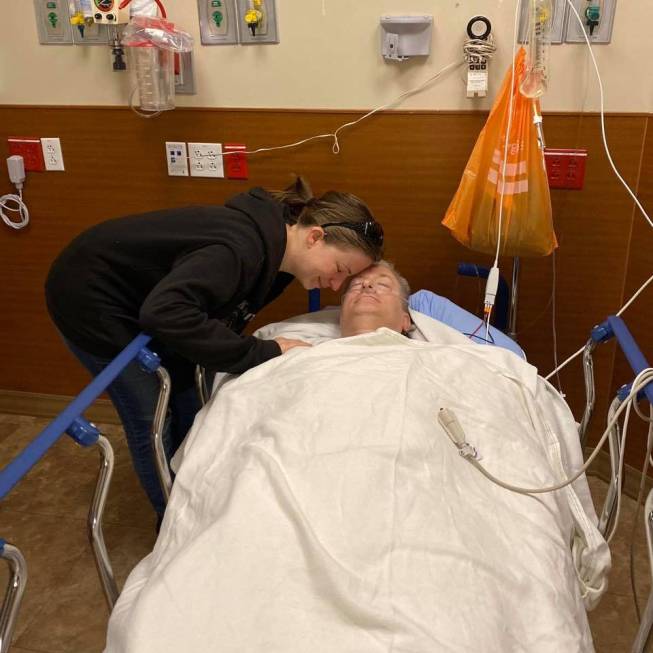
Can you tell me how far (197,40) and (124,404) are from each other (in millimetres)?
1170

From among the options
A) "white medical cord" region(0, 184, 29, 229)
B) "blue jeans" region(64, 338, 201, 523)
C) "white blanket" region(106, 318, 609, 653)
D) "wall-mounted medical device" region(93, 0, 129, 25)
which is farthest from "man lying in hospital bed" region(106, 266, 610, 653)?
"white medical cord" region(0, 184, 29, 229)

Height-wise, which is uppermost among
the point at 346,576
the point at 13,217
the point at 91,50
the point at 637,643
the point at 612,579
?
the point at 91,50

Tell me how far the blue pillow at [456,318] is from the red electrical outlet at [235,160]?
28.5 inches

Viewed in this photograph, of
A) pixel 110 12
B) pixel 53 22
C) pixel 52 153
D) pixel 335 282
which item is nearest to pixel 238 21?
pixel 110 12

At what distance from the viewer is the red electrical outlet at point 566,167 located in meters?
2.09

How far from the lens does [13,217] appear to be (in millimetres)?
2588

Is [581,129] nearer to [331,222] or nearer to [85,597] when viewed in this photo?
[331,222]

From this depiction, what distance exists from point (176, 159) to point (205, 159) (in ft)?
0.33

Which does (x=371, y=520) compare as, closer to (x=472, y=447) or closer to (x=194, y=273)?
(x=472, y=447)

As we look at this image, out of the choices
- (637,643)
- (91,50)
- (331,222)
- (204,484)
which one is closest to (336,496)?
(204,484)

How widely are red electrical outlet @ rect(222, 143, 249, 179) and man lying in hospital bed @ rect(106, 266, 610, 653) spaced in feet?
2.85

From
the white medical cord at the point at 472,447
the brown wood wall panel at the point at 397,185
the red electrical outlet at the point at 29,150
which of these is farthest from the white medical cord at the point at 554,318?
the red electrical outlet at the point at 29,150

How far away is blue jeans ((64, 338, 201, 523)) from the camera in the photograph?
1.84 m

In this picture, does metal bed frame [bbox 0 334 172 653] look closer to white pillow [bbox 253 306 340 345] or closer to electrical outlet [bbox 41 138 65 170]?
white pillow [bbox 253 306 340 345]
